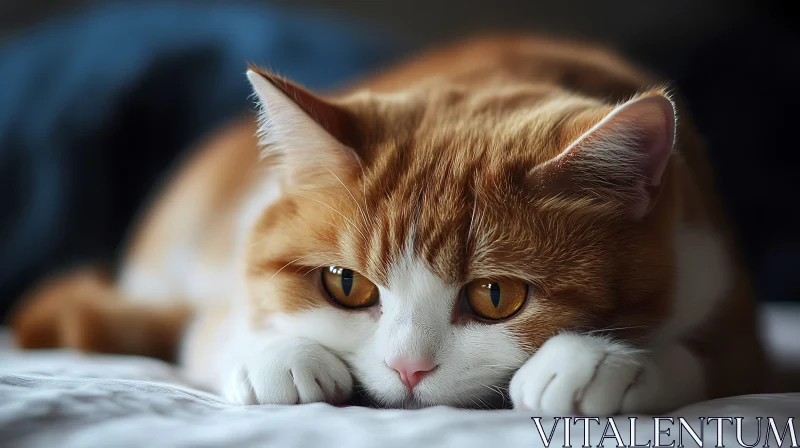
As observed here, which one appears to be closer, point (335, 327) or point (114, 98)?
point (335, 327)

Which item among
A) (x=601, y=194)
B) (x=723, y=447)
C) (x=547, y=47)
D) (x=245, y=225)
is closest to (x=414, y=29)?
(x=547, y=47)

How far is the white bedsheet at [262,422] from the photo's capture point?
0.78 m

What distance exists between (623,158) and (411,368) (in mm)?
425

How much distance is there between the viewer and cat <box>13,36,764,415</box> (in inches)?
37.5

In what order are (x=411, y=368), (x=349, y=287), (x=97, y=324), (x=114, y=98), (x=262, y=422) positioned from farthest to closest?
(x=114, y=98)
(x=97, y=324)
(x=349, y=287)
(x=411, y=368)
(x=262, y=422)

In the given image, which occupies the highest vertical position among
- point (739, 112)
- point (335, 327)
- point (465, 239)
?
point (739, 112)

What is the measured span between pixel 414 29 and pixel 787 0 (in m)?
1.65

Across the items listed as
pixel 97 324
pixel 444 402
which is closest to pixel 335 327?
pixel 444 402

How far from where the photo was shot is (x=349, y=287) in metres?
1.06

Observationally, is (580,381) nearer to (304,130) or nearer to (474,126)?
(474,126)

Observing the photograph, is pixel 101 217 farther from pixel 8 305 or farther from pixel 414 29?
pixel 414 29

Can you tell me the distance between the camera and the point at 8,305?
232 centimetres

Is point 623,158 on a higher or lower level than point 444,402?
higher

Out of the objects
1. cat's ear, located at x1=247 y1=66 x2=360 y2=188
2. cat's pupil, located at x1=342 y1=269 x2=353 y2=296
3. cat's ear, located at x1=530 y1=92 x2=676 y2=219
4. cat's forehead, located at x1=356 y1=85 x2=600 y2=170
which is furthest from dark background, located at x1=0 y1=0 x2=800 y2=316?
cat's pupil, located at x1=342 y1=269 x2=353 y2=296
